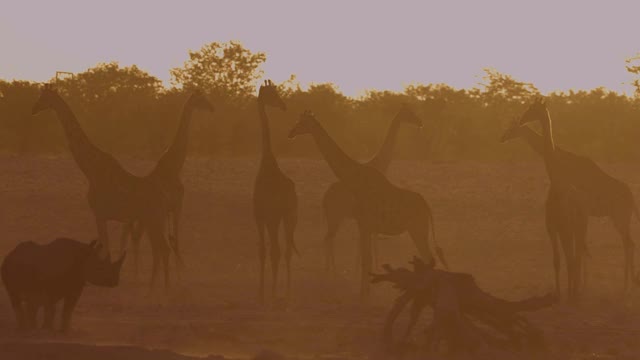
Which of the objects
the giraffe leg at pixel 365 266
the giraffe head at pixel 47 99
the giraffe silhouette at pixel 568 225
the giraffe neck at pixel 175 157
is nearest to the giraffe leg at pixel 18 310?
the giraffe leg at pixel 365 266

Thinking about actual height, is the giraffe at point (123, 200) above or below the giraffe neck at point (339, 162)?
below

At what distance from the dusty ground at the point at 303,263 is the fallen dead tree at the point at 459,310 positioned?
41 centimetres

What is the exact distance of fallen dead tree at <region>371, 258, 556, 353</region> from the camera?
14727 mm

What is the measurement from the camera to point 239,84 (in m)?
61.0

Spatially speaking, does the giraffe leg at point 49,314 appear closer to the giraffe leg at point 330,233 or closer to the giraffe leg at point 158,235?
Answer: the giraffe leg at point 158,235

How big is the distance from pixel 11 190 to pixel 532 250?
34.1 feet

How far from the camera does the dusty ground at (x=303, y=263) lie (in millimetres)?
16234

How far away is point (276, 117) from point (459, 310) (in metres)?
34.4

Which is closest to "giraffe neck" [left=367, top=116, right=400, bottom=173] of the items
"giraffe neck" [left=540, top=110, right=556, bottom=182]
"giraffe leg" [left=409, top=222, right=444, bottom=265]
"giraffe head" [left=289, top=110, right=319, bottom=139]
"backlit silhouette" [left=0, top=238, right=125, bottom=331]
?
"giraffe head" [left=289, top=110, right=319, bottom=139]

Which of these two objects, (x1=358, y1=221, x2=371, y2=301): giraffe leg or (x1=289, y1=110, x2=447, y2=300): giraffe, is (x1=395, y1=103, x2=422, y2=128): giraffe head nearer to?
(x1=289, y1=110, x2=447, y2=300): giraffe

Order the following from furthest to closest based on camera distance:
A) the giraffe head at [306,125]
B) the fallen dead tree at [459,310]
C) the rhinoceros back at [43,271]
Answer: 1. the giraffe head at [306,125]
2. the rhinoceros back at [43,271]
3. the fallen dead tree at [459,310]

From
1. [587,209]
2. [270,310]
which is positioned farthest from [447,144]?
[270,310]

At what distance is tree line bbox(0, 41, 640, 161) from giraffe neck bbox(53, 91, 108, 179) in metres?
19.2

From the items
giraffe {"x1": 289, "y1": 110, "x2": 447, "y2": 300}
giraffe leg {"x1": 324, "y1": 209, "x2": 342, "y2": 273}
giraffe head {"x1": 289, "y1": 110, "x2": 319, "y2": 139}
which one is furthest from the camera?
giraffe leg {"x1": 324, "y1": 209, "x2": 342, "y2": 273}
